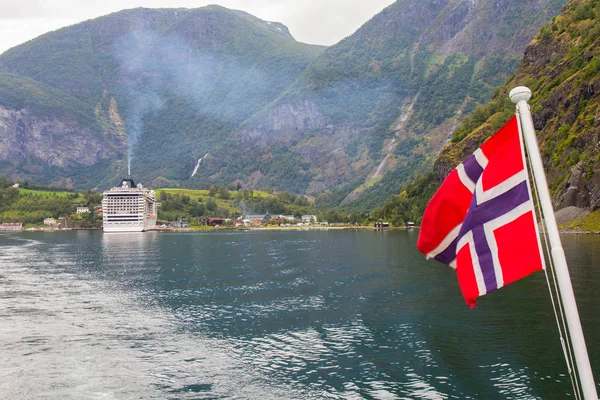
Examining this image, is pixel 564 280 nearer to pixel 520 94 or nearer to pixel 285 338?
pixel 520 94

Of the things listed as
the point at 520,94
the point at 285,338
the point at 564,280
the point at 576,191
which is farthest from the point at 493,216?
the point at 576,191

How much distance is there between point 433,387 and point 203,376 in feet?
36.1

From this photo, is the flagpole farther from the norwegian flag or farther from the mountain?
the mountain

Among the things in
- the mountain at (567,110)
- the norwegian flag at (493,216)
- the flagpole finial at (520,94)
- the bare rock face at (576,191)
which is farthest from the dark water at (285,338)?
the mountain at (567,110)

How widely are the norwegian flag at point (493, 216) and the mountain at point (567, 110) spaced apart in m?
110

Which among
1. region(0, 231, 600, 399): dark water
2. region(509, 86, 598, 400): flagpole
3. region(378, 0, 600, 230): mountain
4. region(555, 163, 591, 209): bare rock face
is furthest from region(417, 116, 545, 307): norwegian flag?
region(555, 163, 591, 209): bare rock face

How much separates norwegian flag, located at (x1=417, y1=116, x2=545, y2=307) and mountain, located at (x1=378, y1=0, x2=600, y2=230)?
4317 inches

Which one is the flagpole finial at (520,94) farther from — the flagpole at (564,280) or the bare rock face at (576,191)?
the bare rock face at (576,191)

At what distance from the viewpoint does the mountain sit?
116 meters

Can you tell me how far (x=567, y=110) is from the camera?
139125 mm

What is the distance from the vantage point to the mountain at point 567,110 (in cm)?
11550

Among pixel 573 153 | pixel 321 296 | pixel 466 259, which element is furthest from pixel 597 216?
pixel 466 259

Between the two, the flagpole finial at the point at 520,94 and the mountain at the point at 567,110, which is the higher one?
the mountain at the point at 567,110

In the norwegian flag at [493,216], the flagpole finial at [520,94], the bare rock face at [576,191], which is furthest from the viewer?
the bare rock face at [576,191]
